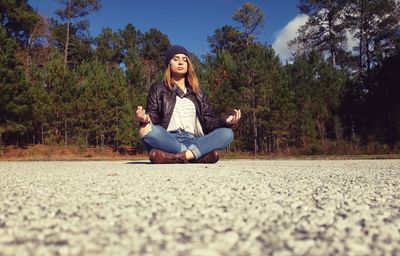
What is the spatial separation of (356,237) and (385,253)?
136 mm

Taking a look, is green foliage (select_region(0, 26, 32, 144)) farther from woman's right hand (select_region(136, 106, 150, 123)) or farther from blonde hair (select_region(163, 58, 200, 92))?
woman's right hand (select_region(136, 106, 150, 123))

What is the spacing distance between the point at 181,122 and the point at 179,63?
0.88m

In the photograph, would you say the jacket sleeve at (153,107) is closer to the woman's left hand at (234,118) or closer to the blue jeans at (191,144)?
the blue jeans at (191,144)

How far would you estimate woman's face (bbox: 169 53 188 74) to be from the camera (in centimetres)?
561

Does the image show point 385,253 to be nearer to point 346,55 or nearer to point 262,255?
point 262,255

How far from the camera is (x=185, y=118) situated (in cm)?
548

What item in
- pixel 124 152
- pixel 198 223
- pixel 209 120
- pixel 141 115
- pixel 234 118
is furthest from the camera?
pixel 124 152

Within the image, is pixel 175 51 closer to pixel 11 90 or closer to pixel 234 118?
pixel 234 118

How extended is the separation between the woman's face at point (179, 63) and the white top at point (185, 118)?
39 centimetres

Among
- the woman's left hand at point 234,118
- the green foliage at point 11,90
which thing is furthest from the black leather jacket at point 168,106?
the green foliage at point 11,90

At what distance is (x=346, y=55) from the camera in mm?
28797

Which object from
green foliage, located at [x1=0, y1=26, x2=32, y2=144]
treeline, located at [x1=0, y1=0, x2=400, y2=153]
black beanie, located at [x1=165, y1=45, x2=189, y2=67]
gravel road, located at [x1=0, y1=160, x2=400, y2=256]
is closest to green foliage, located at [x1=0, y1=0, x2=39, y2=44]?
treeline, located at [x1=0, y1=0, x2=400, y2=153]

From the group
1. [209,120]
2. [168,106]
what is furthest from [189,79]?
[209,120]

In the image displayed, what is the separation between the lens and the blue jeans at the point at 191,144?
486cm
